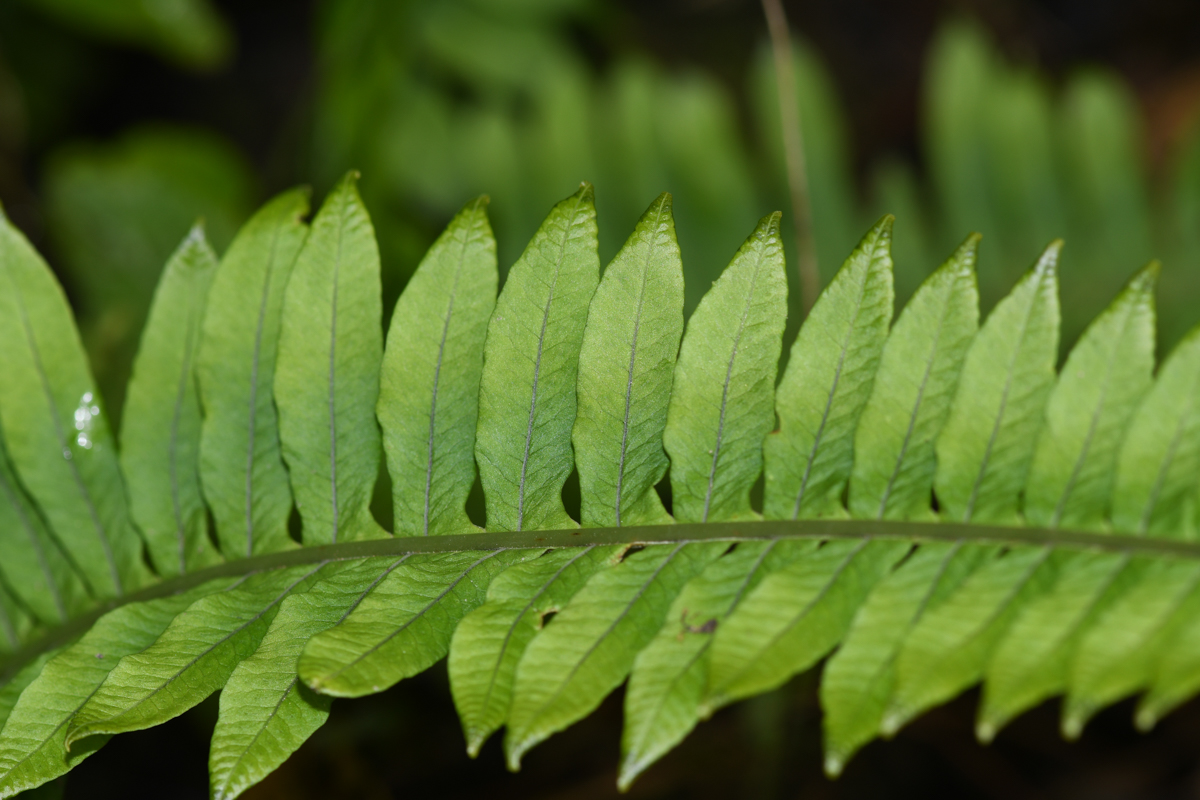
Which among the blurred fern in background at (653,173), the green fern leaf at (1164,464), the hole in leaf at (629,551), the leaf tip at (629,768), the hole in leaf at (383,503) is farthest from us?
the blurred fern in background at (653,173)

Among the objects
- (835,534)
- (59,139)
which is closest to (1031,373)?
(835,534)

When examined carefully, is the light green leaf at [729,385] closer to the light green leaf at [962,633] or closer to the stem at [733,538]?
the stem at [733,538]

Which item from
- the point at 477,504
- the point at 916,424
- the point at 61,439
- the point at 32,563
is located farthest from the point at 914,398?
the point at 32,563

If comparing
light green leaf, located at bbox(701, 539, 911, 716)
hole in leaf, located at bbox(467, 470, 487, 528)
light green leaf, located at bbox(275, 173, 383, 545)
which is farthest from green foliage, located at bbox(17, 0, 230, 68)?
light green leaf, located at bbox(701, 539, 911, 716)

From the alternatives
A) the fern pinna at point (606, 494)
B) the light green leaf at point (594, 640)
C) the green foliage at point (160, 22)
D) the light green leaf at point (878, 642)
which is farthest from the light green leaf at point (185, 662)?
the green foliage at point (160, 22)

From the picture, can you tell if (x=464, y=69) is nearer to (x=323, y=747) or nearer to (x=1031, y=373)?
(x=323, y=747)

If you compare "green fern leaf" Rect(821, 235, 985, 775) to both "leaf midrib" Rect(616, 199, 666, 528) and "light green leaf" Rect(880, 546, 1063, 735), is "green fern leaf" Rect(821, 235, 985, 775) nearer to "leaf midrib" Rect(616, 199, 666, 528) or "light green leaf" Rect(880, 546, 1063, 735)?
"light green leaf" Rect(880, 546, 1063, 735)

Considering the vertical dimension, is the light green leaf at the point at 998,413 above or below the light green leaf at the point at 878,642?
above
